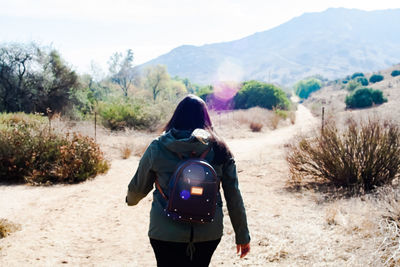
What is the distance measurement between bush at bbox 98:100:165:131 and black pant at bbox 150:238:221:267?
51.0 feet

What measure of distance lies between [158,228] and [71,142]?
7.01 meters

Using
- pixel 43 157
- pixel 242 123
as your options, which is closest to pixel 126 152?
pixel 43 157

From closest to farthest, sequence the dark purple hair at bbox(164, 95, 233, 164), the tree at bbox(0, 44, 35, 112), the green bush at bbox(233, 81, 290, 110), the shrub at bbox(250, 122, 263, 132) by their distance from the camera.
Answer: the dark purple hair at bbox(164, 95, 233, 164)
the tree at bbox(0, 44, 35, 112)
the shrub at bbox(250, 122, 263, 132)
the green bush at bbox(233, 81, 290, 110)

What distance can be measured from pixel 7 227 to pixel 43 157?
343cm

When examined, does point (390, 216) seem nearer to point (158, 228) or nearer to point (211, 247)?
point (211, 247)

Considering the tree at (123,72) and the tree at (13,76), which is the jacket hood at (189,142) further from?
the tree at (123,72)

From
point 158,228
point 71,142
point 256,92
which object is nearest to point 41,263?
point 158,228

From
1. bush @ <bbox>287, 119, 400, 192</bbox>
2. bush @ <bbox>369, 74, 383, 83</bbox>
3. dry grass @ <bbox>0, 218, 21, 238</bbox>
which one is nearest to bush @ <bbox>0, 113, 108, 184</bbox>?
dry grass @ <bbox>0, 218, 21, 238</bbox>

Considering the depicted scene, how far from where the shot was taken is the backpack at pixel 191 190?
6.16 feet

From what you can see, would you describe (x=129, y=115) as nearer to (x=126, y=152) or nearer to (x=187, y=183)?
(x=126, y=152)

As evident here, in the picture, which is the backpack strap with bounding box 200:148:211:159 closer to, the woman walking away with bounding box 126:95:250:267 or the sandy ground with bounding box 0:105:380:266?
the woman walking away with bounding box 126:95:250:267

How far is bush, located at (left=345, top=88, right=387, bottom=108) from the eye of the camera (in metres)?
32.1

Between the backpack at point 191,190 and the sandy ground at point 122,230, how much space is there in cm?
239

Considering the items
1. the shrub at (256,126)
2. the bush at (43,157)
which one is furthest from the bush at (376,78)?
the bush at (43,157)
